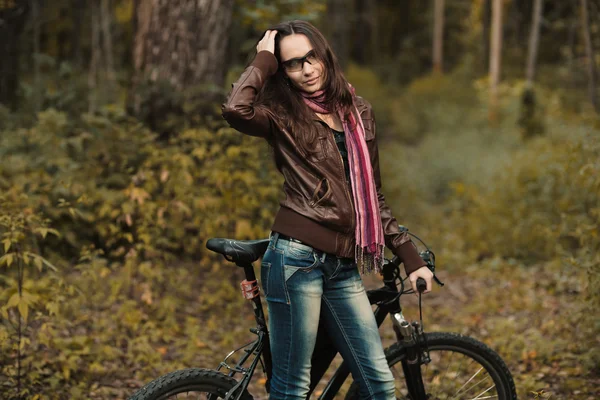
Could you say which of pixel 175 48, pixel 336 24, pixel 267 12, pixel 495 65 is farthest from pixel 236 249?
pixel 495 65

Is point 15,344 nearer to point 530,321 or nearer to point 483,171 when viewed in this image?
point 530,321

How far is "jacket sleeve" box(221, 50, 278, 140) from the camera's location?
2.96 meters

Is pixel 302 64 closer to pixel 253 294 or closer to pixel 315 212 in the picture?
pixel 315 212

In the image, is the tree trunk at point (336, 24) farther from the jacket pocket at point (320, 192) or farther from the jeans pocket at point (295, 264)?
the jeans pocket at point (295, 264)

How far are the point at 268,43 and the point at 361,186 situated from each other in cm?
77

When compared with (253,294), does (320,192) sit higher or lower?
higher

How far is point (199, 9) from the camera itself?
288 inches

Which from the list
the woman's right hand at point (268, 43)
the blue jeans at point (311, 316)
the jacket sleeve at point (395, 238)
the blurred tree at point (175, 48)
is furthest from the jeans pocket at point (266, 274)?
the blurred tree at point (175, 48)

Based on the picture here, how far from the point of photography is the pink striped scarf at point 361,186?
3.05 meters

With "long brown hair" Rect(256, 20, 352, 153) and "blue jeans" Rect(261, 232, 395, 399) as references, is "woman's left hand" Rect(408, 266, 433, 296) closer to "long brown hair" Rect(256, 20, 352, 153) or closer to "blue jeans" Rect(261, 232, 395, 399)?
"blue jeans" Rect(261, 232, 395, 399)

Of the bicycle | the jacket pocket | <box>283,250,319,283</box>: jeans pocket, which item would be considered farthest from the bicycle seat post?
the jacket pocket

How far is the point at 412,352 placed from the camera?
11.2 ft

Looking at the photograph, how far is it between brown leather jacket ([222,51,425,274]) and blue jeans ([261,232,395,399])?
3.0 inches

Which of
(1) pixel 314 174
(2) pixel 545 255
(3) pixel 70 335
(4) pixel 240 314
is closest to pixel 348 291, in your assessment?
(1) pixel 314 174
